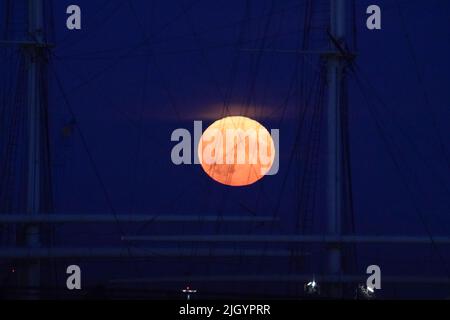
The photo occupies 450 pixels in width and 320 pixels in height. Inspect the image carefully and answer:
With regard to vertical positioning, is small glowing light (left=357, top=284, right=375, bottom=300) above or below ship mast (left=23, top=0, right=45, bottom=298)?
below

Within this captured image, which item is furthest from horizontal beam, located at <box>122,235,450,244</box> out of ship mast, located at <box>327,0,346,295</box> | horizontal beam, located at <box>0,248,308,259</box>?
horizontal beam, located at <box>0,248,308,259</box>

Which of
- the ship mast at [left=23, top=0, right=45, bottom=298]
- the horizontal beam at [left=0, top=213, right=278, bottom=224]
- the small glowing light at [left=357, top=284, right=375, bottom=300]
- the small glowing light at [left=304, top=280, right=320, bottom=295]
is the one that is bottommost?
the small glowing light at [left=357, top=284, right=375, bottom=300]

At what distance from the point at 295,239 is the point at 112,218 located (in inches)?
178

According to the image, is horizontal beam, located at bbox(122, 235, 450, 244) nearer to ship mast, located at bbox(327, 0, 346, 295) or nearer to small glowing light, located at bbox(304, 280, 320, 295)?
ship mast, located at bbox(327, 0, 346, 295)

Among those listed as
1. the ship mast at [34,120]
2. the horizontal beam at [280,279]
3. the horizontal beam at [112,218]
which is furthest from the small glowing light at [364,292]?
the ship mast at [34,120]

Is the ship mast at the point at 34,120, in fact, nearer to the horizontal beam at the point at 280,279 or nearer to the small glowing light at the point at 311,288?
the horizontal beam at the point at 280,279

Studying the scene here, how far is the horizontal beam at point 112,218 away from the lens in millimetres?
25438

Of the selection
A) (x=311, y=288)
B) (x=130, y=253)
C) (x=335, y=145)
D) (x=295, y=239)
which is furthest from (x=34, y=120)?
(x=311, y=288)

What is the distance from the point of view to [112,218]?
84.6 ft

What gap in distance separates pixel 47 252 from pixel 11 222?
3.87 feet

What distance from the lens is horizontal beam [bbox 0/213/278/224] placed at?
25438 mm

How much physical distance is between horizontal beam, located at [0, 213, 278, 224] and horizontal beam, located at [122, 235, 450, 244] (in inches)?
28.0

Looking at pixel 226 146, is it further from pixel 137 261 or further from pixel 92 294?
pixel 92 294

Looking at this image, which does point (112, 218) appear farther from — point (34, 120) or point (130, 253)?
point (34, 120)
